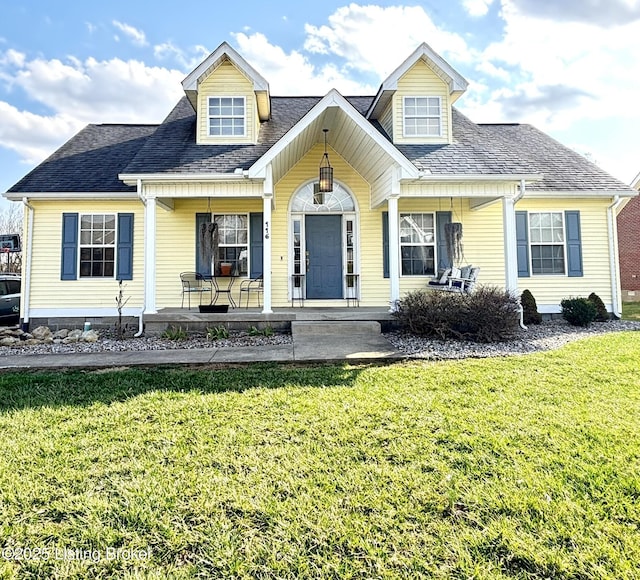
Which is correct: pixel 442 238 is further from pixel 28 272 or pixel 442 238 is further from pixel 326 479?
pixel 28 272

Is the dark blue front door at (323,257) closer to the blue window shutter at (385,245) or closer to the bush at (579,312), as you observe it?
the blue window shutter at (385,245)

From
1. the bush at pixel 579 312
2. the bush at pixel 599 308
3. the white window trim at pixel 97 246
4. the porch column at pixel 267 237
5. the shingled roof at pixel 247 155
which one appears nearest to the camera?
the porch column at pixel 267 237

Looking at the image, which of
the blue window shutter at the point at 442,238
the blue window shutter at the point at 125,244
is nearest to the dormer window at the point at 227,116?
the blue window shutter at the point at 125,244

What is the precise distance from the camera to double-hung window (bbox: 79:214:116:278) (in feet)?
30.1

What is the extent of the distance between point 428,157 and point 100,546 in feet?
28.1

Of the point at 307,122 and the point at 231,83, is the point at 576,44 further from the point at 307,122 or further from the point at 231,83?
the point at 231,83

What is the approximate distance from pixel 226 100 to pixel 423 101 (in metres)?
4.85

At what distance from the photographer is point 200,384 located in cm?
436

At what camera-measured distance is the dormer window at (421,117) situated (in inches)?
357

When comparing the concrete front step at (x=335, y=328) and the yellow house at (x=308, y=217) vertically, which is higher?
the yellow house at (x=308, y=217)

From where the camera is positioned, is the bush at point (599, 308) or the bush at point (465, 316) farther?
the bush at point (599, 308)

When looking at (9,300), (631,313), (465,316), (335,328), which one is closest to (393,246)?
(465,316)

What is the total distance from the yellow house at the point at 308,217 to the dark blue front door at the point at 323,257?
1.1 inches

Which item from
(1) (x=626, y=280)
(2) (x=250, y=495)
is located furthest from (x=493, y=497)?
(1) (x=626, y=280)
